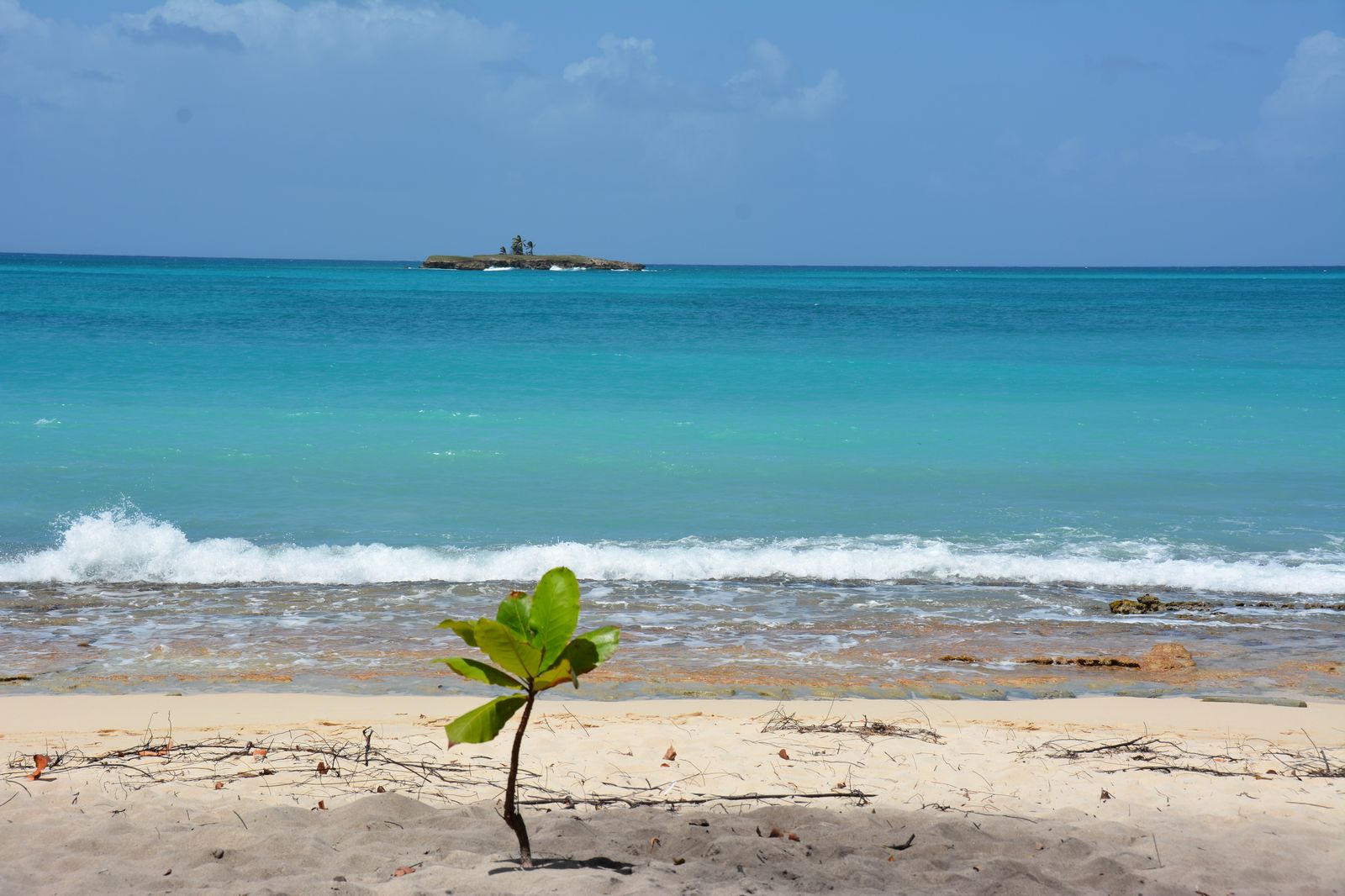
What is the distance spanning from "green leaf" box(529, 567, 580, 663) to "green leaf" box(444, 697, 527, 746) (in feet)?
0.58

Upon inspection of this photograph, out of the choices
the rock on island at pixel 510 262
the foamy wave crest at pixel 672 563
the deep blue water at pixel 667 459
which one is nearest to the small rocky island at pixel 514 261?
the rock on island at pixel 510 262

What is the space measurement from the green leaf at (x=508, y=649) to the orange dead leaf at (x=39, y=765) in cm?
293

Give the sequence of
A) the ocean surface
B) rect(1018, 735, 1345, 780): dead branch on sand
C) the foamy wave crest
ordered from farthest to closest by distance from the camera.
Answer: the foamy wave crest < the ocean surface < rect(1018, 735, 1345, 780): dead branch on sand

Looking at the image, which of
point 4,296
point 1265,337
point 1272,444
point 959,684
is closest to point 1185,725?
point 959,684

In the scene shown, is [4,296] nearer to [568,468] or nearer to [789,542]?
[568,468]

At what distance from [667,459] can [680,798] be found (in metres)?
12.0

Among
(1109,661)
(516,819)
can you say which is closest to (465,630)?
(516,819)

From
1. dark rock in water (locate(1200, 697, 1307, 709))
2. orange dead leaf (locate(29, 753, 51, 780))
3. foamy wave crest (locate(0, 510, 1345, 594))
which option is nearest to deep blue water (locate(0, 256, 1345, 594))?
foamy wave crest (locate(0, 510, 1345, 594))

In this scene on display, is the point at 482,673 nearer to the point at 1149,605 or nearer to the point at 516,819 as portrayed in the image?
the point at 516,819

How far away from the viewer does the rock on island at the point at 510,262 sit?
5413 inches

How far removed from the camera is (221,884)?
3732 mm

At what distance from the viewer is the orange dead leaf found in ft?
16.1

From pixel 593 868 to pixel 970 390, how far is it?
23.1m

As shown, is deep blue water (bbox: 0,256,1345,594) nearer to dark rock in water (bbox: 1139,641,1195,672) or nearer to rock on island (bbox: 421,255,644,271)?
dark rock in water (bbox: 1139,641,1195,672)
